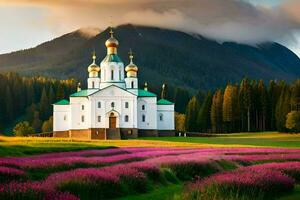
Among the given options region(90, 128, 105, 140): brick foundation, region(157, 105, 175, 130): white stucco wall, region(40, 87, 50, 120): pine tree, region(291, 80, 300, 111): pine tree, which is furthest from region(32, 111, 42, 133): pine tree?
region(291, 80, 300, 111): pine tree

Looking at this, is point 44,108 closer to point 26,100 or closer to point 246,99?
point 26,100

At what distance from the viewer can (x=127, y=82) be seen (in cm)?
12538

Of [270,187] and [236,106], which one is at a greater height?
[236,106]

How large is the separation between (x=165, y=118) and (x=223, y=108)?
16654 mm

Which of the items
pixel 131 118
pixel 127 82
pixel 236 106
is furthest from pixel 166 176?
pixel 236 106

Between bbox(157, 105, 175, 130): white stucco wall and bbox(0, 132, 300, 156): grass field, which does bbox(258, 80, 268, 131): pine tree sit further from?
bbox(0, 132, 300, 156): grass field

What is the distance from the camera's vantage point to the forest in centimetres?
12054

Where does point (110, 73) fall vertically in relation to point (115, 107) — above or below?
above

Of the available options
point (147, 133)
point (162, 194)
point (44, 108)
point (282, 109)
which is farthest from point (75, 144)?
point (44, 108)

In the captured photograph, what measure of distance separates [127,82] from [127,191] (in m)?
101

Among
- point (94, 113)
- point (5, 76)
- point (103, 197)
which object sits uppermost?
point (5, 76)

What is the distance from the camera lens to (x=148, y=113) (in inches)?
4774

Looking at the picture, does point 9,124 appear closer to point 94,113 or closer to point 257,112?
point 94,113

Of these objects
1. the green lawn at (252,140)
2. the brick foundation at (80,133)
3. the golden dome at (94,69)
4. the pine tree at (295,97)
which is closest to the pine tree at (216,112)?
the pine tree at (295,97)
